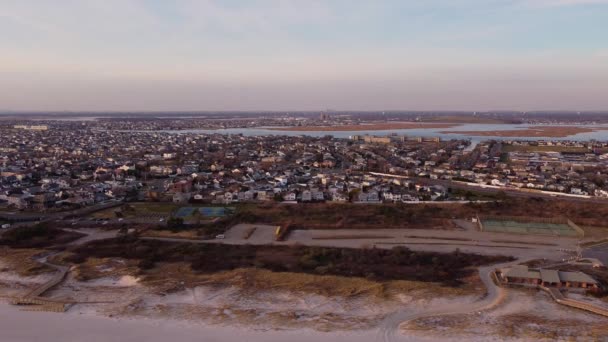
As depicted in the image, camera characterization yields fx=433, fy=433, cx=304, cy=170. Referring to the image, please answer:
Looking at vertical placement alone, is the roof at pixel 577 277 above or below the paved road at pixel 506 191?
below

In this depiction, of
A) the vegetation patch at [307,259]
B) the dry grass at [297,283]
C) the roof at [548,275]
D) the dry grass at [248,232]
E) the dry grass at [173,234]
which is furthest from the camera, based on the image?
the dry grass at [248,232]

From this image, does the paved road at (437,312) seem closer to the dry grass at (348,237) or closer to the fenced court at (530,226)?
the dry grass at (348,237)

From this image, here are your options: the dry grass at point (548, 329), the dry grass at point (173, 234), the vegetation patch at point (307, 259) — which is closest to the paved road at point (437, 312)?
the dry grass at point (548, 329)

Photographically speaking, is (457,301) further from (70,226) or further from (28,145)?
(28,145)

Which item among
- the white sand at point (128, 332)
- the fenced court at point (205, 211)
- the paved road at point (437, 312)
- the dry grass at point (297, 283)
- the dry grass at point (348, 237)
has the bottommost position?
the white sand at point (128, 332)

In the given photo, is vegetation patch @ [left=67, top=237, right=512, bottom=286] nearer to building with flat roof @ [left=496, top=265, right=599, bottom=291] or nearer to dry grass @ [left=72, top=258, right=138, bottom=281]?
dry grass @ [left=72, top=258, right=138, bottom=281]

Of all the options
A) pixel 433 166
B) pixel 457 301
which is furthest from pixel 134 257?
pixel 433 166

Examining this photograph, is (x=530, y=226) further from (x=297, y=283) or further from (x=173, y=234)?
(x=173, y=234)
